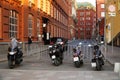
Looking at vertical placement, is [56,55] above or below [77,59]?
above

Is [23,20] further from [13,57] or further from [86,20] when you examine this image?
[86,20]

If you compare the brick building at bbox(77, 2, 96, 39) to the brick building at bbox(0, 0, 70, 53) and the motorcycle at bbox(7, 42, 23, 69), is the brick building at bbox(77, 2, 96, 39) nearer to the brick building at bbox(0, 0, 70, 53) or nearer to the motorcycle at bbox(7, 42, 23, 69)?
the brick building at bbox(0, 0, 70, 53)

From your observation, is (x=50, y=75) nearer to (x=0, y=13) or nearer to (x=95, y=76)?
(x=95, y=76)

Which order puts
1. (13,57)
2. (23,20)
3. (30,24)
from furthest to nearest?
A: (30,24) < (23,20) < (13,57)

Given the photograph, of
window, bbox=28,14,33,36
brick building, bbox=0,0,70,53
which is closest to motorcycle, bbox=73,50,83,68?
brick building, bbox=0,0,70,53

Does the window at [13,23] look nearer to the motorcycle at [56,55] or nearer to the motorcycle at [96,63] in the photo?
the motorcycle at [56,55]

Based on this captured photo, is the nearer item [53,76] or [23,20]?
[53,76]

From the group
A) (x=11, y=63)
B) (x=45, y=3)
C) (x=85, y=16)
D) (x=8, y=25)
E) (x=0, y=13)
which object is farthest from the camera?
(x=85, y=16)

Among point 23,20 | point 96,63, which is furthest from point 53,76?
point 23,20

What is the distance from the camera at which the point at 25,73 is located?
14031 mm

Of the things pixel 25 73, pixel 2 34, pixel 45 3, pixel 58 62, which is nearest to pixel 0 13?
pixel 2 34

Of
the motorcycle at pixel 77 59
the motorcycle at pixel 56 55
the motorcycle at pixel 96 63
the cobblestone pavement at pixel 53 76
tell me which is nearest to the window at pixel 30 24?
the motorcycle at pixel 56 55

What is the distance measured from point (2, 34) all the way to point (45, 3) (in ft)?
71.2

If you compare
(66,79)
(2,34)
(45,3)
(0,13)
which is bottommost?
(66,79)
